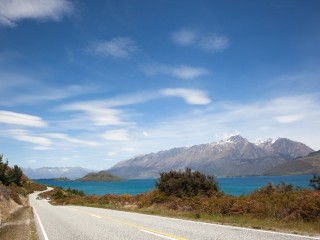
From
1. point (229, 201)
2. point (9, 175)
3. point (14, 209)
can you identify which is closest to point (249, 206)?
point (229, 201)

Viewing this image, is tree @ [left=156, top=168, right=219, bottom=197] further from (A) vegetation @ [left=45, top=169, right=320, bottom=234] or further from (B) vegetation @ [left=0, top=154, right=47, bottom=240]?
(B) vegetation @ [left=0, top=154, right=47, bottom=240]

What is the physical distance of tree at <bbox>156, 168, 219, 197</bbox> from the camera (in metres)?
28.5

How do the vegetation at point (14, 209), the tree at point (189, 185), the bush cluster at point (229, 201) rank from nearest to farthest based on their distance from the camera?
the bush cluster at point (229, 201)
the vegetation at point (14, 209)
the tree at point (189, 185)

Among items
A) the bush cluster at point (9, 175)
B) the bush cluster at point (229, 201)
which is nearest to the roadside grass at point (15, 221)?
the bush cluster at point (229, 201)

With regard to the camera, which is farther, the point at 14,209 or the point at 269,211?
the point at 14,209

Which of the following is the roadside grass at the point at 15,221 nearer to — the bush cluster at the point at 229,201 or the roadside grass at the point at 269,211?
the roadside grass at the point at 269,211

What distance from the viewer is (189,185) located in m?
28.8

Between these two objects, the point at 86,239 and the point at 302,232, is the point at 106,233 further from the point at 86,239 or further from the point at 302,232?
the point at 302,232

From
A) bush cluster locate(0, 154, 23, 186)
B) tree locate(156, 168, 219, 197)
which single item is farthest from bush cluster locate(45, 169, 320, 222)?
bush cluster locate(0, 154, 23, 186)

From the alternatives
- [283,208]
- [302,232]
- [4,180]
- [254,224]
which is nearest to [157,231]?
[254,224]

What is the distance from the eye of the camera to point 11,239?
14414 millimetres

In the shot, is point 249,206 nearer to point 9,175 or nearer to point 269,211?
point 269,211

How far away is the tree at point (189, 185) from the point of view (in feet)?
93.4

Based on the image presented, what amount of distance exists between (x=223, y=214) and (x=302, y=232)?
779 cm
